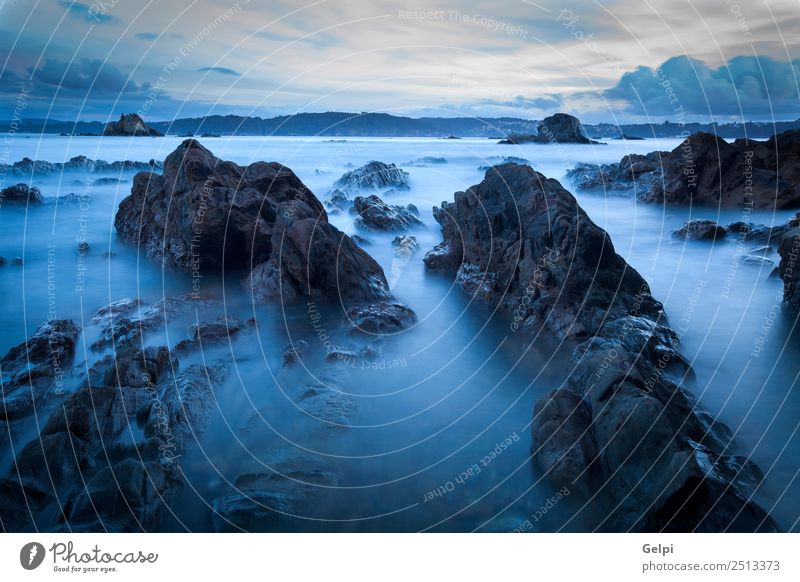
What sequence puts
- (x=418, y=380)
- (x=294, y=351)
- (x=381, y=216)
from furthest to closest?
1. (x=381, y=216)
2. (x=294, y=351)
3. (x=418, y=380)

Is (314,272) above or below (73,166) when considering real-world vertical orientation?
below

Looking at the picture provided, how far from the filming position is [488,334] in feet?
24.3

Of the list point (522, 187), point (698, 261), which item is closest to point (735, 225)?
point (698, 261)

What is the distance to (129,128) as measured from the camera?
11586mm

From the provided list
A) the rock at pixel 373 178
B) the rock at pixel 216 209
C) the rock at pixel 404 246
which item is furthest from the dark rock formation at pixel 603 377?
the rock at pixel 373 178

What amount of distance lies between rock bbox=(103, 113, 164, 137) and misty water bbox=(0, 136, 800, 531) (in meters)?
2.34

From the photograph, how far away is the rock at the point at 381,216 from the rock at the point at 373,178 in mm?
2355

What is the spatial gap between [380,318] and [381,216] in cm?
542

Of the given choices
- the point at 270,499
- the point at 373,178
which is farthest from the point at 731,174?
the point at 270,499

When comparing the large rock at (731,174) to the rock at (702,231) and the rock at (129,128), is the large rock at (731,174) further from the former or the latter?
the rock at (129,128)

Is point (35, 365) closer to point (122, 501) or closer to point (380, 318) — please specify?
point (122, 501)

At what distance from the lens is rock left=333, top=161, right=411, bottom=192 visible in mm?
15344

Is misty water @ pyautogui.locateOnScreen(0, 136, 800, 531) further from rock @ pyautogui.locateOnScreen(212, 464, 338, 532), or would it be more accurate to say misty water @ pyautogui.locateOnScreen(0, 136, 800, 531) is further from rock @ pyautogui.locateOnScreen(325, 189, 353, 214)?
rock @ pyautogui.locateOnScreen(325, 189, 353, 214)

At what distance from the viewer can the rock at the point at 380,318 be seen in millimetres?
7383
